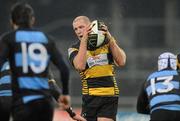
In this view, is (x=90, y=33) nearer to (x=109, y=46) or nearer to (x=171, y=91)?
(x=109, y=46)

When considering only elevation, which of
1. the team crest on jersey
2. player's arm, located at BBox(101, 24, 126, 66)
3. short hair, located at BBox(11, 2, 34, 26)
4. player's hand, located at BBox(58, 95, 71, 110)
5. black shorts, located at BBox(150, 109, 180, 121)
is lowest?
black shorts, located at BBox(150, 109, 180, 121)

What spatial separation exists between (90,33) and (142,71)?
1224 centimetres

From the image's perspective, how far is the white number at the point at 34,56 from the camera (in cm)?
733

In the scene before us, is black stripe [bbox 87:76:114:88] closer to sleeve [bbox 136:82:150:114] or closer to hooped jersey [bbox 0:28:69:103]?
sleeve [bbox 136:82:150:114]

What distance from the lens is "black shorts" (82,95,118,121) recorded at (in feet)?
31.4

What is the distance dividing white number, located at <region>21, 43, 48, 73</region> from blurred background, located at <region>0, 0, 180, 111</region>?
45.1ft

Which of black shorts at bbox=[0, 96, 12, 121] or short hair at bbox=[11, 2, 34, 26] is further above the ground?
short hair at bbox=[11, 2, 34, 26]

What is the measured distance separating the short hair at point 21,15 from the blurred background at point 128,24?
1373 centimetres

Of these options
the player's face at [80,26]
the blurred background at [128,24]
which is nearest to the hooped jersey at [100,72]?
the player's face at [80,26]

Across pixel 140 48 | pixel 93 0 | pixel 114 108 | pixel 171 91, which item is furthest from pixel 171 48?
pixel 171 91

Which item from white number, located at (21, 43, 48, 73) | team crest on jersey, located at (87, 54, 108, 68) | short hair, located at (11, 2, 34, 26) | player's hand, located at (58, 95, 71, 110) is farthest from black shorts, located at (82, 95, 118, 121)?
short hair, located at (11, 2, 34, 26)

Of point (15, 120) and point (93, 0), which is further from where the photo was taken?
point (93, 0)

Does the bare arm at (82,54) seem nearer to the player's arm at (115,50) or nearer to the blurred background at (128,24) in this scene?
the player's arm at (115,50)

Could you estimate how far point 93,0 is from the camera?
23734 millimetres
